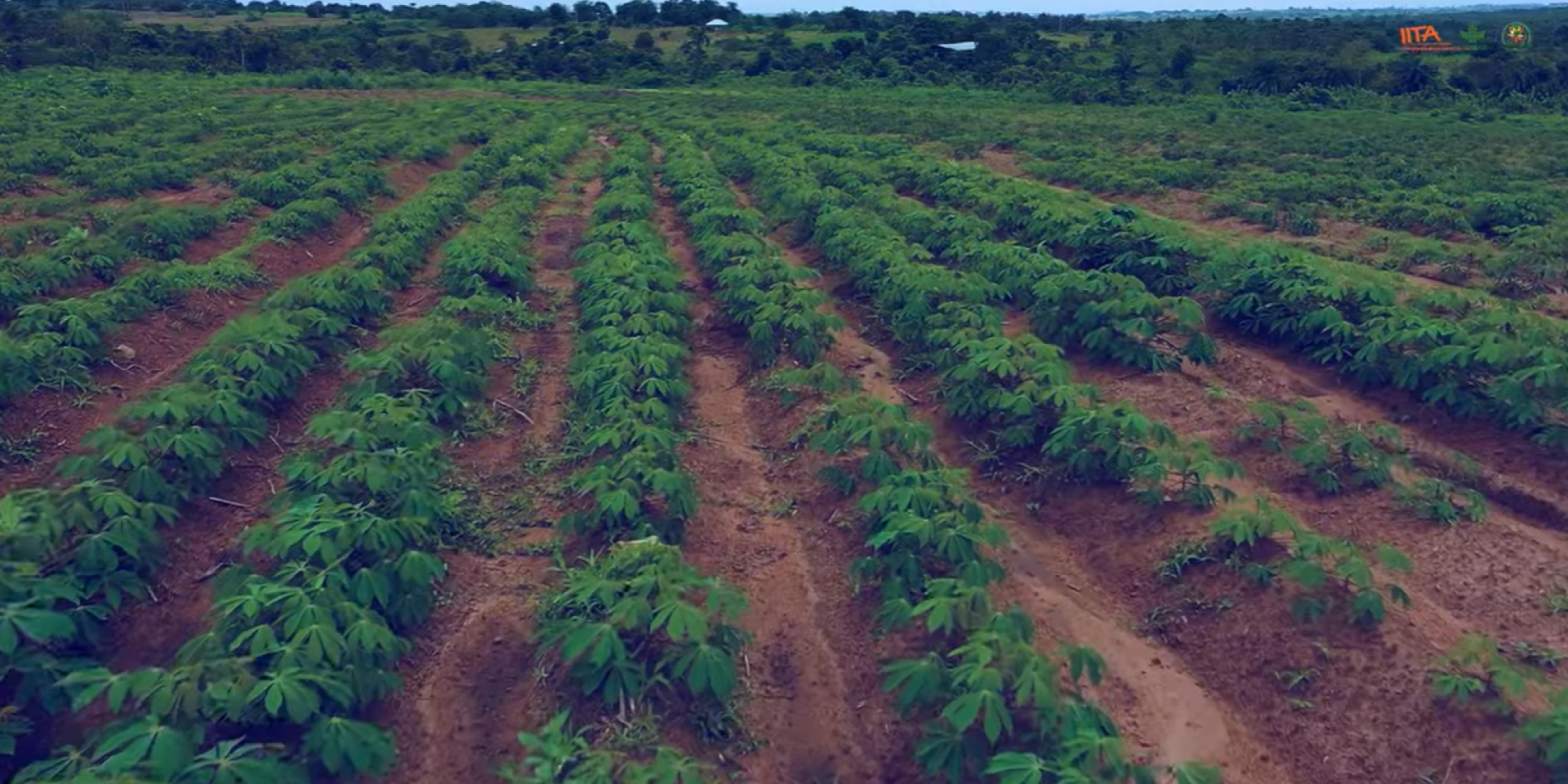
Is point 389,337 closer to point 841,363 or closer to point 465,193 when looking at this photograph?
point 841,363

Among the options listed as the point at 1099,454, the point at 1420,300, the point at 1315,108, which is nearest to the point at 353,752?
the point at 1099,454

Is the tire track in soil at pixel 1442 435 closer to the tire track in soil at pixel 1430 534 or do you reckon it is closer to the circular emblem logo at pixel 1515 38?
the tire track in soil at pixel 1430 534

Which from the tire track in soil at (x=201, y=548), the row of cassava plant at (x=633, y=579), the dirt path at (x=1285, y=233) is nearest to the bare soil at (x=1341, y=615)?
the row of cassava plant at (x=633, y=579)

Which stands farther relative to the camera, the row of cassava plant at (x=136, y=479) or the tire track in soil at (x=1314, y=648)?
the tire track in soil at (x=1314, y=648)

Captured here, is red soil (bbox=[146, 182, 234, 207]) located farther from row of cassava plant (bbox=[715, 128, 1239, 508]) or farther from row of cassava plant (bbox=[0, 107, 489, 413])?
row of cassava plant (bbox=[715, 128, 1239, 508])

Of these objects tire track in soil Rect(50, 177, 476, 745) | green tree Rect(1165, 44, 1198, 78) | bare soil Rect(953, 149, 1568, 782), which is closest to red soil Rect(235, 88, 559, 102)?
green tree Rect(1165, 44, 1198, 78)
